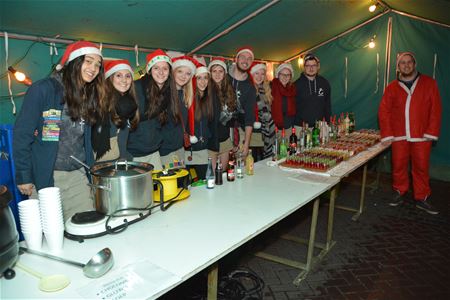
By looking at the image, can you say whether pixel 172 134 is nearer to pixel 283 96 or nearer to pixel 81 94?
pixel 81 94

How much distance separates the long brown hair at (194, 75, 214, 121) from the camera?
10.9 ft

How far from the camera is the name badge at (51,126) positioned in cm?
214

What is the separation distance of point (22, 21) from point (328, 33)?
5.27 m

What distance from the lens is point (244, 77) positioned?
4129mm

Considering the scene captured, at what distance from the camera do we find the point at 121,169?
5.74ft

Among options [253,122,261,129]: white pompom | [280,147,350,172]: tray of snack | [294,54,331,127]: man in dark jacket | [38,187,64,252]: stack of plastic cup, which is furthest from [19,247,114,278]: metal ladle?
[294,54,331,127]: man in dark jacket

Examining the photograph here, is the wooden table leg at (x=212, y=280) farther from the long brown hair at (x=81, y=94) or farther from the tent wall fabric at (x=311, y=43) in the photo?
the tent wall fabric at (x=311, y=43)

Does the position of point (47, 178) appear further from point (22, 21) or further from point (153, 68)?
point (22, 21)

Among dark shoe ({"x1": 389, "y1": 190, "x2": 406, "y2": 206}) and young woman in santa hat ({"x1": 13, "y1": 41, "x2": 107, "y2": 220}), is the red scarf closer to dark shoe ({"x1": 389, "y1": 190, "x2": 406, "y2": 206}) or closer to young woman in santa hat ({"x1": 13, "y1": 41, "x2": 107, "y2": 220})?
dark shoe ({"x1": 389, "y1": 190, "x2": 406, "y2": 206})

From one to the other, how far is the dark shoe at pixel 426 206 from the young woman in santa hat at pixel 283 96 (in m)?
2.15

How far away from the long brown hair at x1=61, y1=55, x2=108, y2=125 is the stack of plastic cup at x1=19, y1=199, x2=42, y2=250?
3.28 feet

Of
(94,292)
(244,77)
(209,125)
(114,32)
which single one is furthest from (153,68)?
(94,292)

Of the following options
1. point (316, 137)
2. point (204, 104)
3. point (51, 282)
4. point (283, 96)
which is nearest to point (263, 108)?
point (283, 96)

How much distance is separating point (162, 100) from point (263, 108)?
81.7 inches
